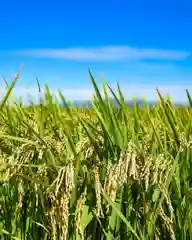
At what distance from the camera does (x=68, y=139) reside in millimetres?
1485

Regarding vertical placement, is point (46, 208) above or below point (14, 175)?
below

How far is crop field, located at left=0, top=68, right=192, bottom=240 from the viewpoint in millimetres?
1452

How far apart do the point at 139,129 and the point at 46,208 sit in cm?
52

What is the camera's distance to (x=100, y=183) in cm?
146

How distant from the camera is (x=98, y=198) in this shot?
1401 millimetres

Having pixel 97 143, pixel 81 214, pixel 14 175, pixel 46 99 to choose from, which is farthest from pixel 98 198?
pixel 46 99

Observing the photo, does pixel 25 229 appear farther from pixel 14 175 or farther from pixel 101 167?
pixel 101 167

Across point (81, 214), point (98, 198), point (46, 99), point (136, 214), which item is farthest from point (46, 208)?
point (46, 99)

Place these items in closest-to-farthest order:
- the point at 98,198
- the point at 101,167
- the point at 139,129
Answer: the point at 98,198 → the point at 101,167 → the point at 139,129

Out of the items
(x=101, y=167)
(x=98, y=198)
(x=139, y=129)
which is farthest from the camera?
(x=139, y=129)

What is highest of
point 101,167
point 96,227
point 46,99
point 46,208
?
point 46,99

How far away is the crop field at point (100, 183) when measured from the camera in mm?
1452

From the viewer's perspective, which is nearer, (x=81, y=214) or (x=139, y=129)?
(x=81, y=214)

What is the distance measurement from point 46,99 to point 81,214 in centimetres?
57
